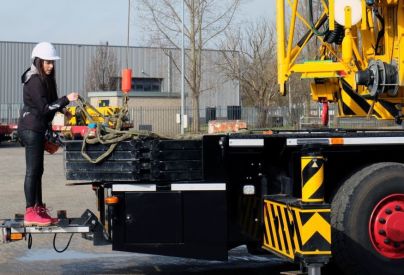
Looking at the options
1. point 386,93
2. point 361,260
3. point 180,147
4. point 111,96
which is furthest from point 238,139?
point 111,96

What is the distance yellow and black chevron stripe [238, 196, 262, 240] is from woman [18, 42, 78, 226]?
1766 millimetres

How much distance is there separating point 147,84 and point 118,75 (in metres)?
5.28

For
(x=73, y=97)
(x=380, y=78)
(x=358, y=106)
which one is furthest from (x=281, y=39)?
(x=73, y=97)

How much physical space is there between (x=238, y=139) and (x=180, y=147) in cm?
52

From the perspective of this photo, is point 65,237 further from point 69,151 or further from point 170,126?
point 170,126

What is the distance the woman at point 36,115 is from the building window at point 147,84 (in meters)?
53.2

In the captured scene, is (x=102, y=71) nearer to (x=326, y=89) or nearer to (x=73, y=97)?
(x=326, y=89)

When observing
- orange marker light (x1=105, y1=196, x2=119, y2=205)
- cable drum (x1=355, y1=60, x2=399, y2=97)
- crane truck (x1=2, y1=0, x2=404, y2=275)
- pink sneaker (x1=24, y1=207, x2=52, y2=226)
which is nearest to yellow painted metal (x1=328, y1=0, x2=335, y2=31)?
cable drum (x1=355, y1=60, x2=399, y2=97)

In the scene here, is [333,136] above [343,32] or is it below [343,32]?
below

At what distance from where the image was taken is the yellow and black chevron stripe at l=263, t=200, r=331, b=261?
5.75m

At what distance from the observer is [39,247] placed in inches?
364

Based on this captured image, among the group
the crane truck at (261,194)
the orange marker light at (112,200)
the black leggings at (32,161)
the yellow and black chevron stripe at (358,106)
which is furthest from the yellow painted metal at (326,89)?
the black leggings at (32,161)

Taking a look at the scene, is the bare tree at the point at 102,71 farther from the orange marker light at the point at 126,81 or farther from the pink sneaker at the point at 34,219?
the pink sneaker at the point at 34,219

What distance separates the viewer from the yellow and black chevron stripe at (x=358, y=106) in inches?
303
